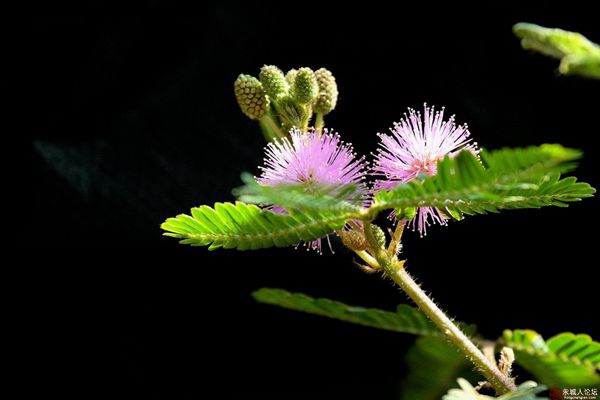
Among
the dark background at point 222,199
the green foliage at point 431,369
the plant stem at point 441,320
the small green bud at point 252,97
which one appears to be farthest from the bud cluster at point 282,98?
the dark background at point 222,199

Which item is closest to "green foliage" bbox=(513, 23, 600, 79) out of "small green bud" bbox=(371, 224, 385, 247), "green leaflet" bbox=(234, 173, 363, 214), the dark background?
"green leaflet" bbox=(234, 173, 363, 214)

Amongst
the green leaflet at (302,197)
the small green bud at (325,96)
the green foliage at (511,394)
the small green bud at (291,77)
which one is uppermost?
the small green bud at (291,77)

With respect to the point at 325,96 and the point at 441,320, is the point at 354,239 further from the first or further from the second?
the point at 325,96

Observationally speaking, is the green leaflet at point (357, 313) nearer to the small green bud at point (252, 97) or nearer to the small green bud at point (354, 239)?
the small green bud at point (354, 239)

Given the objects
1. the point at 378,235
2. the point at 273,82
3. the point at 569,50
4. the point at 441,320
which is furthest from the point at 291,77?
the point at 569,50

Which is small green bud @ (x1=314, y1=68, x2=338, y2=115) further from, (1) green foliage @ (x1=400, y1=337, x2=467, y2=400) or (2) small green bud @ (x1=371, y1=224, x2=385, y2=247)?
(1) green foliage @ (x1=400, y1=337, x2=467, y2=400)

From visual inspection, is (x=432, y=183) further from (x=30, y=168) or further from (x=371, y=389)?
(x=30, y=168)
